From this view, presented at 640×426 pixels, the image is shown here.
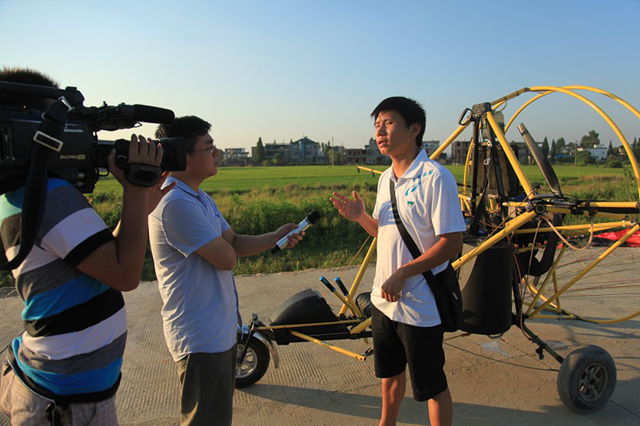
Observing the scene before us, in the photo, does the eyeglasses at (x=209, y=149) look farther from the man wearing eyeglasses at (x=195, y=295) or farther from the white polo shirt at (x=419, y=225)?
the white polo shirt at (x=419, y=225)

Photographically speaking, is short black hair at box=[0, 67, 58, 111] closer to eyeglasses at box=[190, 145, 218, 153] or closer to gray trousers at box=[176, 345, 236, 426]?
eyeglasses at box=[190, 145, 218, 153]

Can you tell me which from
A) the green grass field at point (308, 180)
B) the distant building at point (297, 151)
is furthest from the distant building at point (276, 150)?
the green grass field at point (308, 180)

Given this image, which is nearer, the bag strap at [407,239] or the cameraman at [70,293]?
the cameraman at [70,293]

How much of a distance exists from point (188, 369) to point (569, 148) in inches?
3494

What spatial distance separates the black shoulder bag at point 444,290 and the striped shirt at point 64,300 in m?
A: 1.49

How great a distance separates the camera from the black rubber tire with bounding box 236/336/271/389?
337 cm

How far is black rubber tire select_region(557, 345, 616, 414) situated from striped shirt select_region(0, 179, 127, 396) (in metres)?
3.02

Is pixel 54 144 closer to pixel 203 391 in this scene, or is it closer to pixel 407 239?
pixel 203 391

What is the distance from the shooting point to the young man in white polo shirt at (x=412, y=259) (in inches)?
88.4

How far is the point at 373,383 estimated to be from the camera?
3.49 m

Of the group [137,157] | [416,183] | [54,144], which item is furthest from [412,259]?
[54,144]

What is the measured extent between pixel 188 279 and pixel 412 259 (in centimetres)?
119

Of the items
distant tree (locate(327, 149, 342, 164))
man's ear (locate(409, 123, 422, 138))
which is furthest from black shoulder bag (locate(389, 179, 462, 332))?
distant tree (locate(327, 149, 342, 164))

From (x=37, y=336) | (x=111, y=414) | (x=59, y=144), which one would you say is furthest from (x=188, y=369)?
(x=59, y=144)
